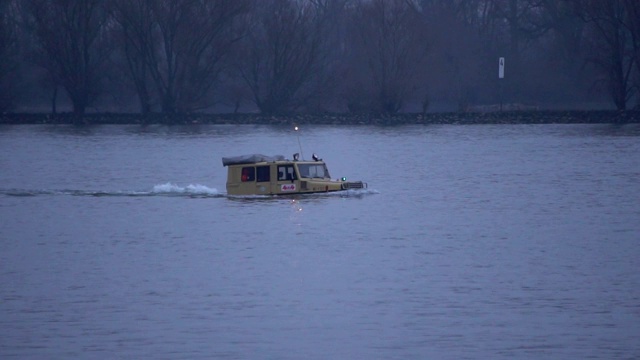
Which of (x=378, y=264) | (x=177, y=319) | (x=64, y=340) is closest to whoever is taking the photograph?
(x=64, y=340)

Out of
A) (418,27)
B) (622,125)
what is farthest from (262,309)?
(418,27)

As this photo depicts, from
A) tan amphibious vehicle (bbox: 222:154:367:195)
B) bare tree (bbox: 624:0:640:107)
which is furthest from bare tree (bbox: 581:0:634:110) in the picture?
tan amphibious vehicle (bbox: 222:154:367:195)

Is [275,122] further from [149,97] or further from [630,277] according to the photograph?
[630,277]

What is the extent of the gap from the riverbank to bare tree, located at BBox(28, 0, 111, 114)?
2522 mm

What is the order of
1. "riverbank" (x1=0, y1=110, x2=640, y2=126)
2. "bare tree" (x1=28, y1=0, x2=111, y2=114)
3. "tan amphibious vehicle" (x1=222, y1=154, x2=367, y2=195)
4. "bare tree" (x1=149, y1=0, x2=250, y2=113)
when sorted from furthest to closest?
"bare tree" (x1=28, y1=0, x2=111, y2=114) → "riverbank" (x1=0, y1=110, x2=640, y2=126) → "bare tree" (x1=149, y1=0, x2=250, y2=113) → "tan amphibious vehicle" (x1=222, y1=154, x2=367, y2=195)

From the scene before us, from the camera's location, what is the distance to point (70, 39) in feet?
264

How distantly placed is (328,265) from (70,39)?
59225 mm

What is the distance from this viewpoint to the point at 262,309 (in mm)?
20578

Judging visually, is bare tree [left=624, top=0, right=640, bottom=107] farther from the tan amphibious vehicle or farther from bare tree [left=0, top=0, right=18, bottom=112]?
the tan amphibious vehicle

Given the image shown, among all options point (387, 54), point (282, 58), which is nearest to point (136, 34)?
point (282, 58)

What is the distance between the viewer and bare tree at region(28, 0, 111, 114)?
79.9 metres

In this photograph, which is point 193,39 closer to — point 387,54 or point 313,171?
point 387,54

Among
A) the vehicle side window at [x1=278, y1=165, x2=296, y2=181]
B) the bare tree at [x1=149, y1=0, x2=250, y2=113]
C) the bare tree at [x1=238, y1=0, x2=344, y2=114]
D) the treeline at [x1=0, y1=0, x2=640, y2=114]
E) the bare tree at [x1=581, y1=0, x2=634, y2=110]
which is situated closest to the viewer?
the vehicle side window at [x1=278, y1=165, x2=296, y2=181]

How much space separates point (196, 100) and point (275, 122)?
586cm
